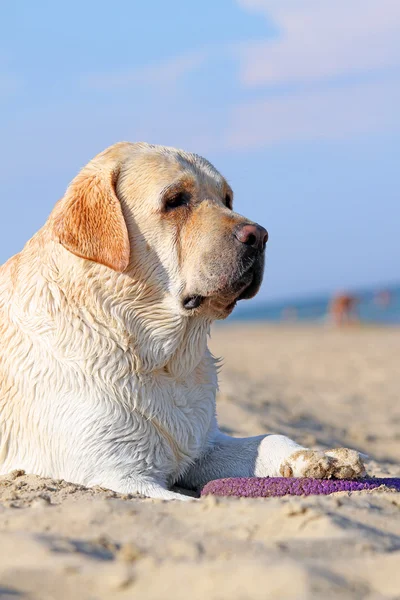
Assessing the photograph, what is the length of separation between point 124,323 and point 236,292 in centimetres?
57

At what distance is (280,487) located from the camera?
3.89m

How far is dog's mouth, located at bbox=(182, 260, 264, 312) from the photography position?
4.12 metres

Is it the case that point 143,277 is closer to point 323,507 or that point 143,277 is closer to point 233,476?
point 233,476

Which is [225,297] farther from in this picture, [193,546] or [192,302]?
[193,546]

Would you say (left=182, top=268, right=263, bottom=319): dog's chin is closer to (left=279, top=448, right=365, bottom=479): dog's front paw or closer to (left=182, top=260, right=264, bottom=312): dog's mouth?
(left=182, top=260, right=264, bottom=312): dog's mouth

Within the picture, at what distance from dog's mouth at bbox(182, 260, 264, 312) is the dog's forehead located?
553mm

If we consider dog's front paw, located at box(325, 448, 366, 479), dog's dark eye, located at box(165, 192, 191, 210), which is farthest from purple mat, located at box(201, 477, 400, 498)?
dog's dark eye, located at box(165, 192, 191, 210)

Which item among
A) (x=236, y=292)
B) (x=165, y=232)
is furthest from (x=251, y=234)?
(x=165, y=232)

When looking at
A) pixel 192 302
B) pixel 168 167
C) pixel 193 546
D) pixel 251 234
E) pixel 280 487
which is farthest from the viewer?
pixel 168 167

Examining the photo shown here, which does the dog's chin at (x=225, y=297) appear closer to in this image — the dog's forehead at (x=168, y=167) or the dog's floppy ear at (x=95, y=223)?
the dog's floppy ear at (x=95, y=223)

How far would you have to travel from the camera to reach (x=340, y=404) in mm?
10539

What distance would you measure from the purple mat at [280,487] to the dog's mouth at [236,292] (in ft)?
2.81

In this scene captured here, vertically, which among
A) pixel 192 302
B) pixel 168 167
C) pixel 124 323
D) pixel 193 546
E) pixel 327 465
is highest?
pixel 168 167

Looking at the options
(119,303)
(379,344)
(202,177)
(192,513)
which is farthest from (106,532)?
(379,344)
